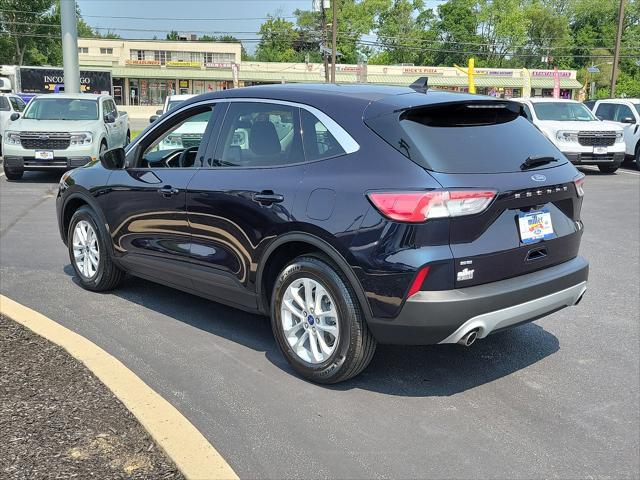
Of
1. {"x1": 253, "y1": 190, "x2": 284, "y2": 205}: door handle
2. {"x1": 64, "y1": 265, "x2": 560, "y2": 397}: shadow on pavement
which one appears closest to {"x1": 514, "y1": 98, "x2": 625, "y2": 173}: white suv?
{"x1": 64, "y1": 265, "x2": 560, "y2": 397}: shadow on pavement

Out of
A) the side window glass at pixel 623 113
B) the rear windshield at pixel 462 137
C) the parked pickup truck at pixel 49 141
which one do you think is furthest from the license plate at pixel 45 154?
the side window glass at pixel 623 113

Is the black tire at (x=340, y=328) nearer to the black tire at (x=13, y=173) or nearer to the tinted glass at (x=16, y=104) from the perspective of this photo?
the black tire at (x=13, y=173)

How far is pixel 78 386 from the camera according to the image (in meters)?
3.71

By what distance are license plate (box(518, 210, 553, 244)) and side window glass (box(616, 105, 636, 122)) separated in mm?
16623

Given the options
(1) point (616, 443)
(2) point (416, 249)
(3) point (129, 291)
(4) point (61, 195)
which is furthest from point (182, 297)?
(1) point (616, 443)

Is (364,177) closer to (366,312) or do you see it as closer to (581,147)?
(366,312)

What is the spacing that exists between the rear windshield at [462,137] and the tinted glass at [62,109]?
1245 centimetres

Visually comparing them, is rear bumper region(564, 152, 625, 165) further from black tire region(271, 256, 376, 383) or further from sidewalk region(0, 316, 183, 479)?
sidewalk region(0, 316, 183, 479)

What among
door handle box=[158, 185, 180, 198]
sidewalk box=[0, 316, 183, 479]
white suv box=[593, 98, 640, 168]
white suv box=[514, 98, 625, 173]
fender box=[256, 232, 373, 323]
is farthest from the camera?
white suv box=[593, 98, 640, 168]

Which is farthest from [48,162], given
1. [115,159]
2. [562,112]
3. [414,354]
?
[562,112]

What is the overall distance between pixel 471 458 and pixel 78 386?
2173mm

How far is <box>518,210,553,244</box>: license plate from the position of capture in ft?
12.6

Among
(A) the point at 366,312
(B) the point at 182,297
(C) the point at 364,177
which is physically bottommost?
(B) the point at 182,297

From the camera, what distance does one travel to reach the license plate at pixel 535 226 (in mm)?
3832
